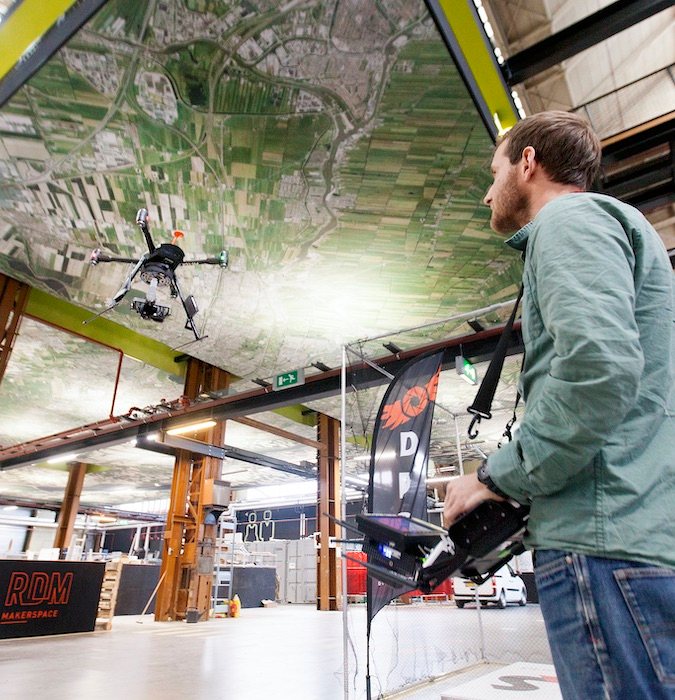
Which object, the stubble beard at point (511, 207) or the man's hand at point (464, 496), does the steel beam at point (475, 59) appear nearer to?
the stubble beard at point (511, 207)

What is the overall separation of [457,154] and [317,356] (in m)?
4.69

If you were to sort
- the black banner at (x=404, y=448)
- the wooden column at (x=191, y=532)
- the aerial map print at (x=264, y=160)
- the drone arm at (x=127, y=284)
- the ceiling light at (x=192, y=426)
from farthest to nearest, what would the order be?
the wooden column at (x=191, y=532) → the ceiling light at (x=192, y=426) → the drone arm at (x=127, y=284) → the aerial map print at (x=264, y=160) → the black banner at (x=404, y=448)

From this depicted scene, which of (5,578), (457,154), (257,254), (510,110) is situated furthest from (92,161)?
(5,578)

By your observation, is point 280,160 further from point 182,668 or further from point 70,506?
point 70,506

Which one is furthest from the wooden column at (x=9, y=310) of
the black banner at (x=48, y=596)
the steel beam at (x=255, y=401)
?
the black banner at (x=48, y=596)

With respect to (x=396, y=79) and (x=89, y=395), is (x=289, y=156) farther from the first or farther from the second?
(x=89, y=395)

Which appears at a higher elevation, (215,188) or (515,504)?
(215,188)

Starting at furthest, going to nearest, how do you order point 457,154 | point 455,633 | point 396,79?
point 455,633 → point 457,154 → point 396,79

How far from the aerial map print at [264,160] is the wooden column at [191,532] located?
2.56 meters

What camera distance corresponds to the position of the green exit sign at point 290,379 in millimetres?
6707

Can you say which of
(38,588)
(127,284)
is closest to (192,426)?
(38,588)

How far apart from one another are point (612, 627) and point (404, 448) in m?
3.01

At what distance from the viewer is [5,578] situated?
19.4 ft

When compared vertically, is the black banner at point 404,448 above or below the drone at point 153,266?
below
